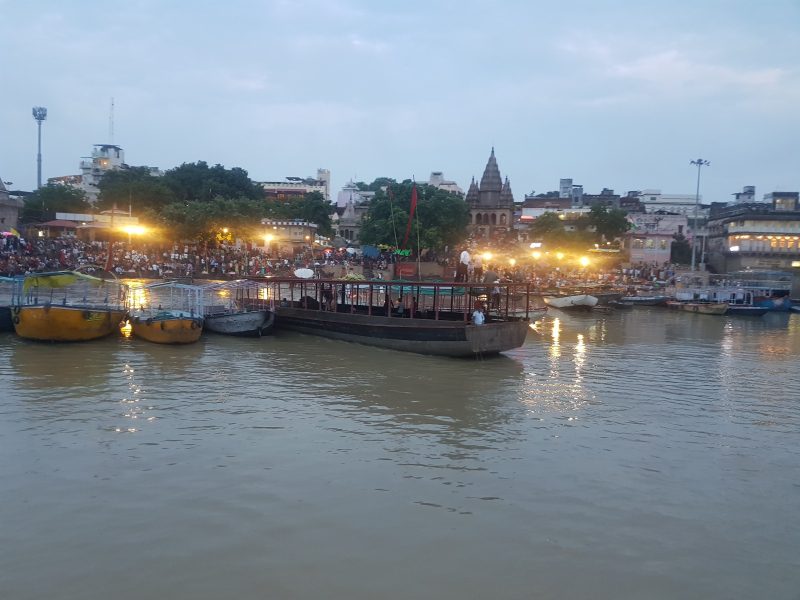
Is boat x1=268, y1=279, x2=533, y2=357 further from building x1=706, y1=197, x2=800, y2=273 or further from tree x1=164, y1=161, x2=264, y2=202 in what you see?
tree x1=164, y1=161, x2=264, y2=202

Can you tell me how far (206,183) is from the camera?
63500 millimetres

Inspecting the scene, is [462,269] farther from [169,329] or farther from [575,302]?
[575,302]

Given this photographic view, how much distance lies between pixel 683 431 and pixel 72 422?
37.2 feet

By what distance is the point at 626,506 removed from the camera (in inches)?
328

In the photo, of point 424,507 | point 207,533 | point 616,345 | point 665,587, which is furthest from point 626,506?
point 616,345

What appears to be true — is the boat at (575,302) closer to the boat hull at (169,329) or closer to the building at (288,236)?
the building at (288,236)

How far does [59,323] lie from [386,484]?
45.3 ft

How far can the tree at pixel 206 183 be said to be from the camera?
208ft

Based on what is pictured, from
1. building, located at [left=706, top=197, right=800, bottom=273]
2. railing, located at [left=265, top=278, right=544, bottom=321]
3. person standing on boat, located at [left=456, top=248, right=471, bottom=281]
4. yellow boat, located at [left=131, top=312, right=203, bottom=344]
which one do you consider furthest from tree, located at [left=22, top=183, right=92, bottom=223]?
building, located at [left=706, top=197, right=800, bottom=273]

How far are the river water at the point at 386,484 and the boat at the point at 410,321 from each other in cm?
190

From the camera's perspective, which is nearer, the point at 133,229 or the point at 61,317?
the point at 61,317

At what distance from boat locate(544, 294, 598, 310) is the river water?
2031cm

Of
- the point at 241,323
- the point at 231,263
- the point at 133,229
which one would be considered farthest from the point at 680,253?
the point at 241,323

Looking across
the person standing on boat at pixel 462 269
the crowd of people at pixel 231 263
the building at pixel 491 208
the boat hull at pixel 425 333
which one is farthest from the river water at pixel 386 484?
the building at pixel 491 208
